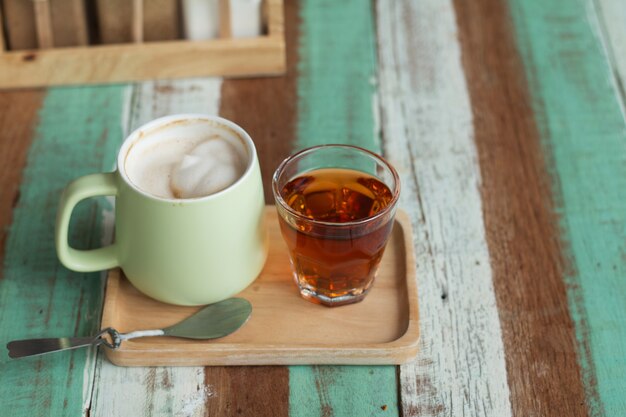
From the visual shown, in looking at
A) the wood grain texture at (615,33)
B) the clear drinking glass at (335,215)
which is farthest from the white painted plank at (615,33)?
the clear drinking glass at (335,215)

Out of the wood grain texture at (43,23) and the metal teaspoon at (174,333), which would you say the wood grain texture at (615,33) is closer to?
the metal teaspoon at (174,333)

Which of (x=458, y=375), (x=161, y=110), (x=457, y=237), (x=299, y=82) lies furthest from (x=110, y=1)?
(x=458, y=375)

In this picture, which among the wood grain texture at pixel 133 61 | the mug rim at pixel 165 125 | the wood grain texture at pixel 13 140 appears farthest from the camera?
the wood grain texture at pixel 133 61

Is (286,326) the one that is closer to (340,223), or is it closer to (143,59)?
(340,223)

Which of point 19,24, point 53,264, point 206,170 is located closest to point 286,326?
point 206,170

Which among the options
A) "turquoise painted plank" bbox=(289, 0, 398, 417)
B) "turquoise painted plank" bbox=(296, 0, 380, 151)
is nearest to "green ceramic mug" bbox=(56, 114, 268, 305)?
"turquoise painted plank" bbox=(289, 0, 398, 417)

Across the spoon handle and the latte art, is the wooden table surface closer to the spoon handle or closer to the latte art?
the spoon handle

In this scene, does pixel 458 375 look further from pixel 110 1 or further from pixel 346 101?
pixel 110 1
